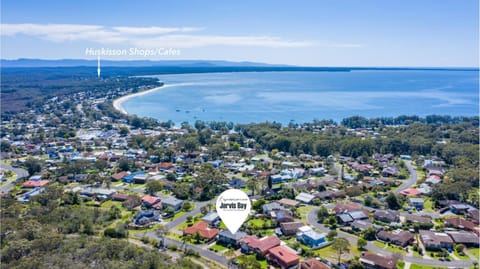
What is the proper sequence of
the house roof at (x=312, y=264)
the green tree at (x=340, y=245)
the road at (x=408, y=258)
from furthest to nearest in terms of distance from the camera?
the road at (x=408, y=258) → the green tree at (x=340, y=245) → the house roof at (x=312, y=264)

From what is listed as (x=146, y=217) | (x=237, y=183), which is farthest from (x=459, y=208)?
(x=146, y=217)

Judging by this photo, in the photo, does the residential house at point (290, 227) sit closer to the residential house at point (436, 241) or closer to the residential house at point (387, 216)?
the residential house at point (387, 216)

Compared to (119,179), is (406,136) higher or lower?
higher

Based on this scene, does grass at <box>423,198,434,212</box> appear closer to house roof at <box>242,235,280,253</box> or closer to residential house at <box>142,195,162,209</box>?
house roof at <box>242,235,280,253</box>

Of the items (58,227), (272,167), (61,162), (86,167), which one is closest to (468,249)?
(272,167)

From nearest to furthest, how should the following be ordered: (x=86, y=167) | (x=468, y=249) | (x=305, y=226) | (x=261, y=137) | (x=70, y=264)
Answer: (x=70, y=264)
(x=468, y=249)
(x=305, y=226)
(x=86, y=167)
(x=261, y=137)

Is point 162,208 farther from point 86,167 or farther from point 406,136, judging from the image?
point 406,136

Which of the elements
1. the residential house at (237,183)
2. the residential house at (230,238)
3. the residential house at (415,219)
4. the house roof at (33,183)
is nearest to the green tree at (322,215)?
the residential house at (415,219)
